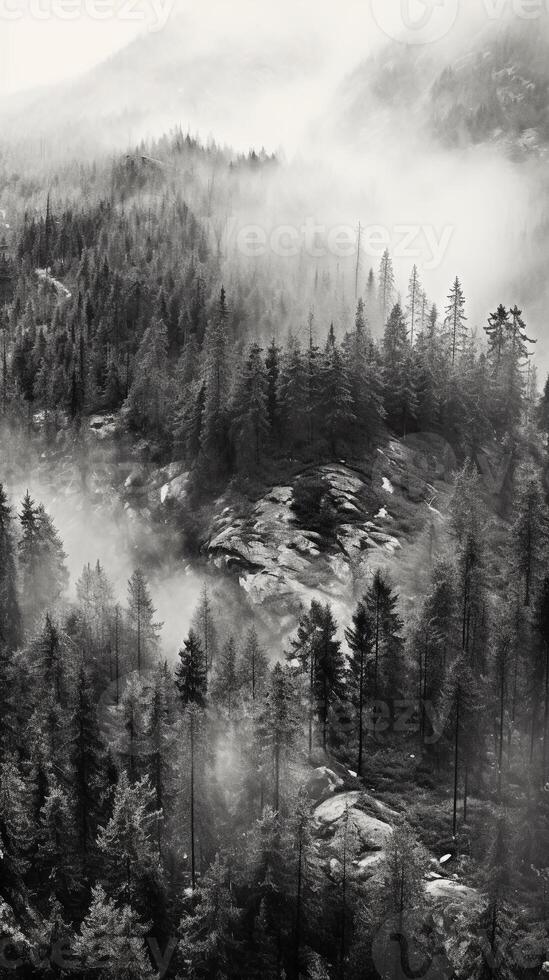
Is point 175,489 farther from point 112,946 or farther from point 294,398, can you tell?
point 112,946

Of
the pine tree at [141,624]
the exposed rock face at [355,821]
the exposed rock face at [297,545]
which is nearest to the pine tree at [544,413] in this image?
the exposed rock face at [297,545]

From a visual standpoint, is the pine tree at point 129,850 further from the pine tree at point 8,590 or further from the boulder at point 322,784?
the pine tree at point 8,590

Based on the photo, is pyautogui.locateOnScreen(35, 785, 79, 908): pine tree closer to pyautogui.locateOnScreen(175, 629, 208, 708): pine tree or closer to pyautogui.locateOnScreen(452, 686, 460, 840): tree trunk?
pyautogui.locateOnScreen(175, 629, 208, 708): pine tree

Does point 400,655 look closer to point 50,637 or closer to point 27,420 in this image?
point 50,637

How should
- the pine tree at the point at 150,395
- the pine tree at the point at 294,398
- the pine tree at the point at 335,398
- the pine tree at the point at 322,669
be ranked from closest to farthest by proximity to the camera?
the pine tree at the point at 322,669 < the pine tree at the point at 335,398 < the pine tree at the point at 294,398 < the pine tree at the point at 150,395

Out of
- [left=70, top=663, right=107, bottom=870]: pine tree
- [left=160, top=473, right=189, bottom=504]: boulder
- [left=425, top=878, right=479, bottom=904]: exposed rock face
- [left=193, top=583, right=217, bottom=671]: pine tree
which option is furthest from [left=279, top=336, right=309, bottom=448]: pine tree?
[left=425, top=878, right=479, bottom=904]: exposed rock face

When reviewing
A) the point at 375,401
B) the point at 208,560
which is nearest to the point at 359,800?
the point at 208,560

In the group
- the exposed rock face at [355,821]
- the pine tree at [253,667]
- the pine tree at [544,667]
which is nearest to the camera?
the exposed rock face at [355,821]

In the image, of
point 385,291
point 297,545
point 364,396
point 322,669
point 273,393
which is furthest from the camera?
point 385,291

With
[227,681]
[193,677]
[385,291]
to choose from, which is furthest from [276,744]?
[385,291]
